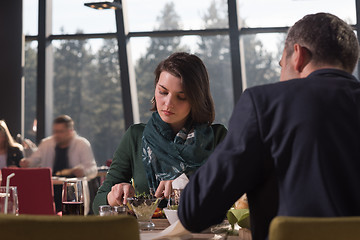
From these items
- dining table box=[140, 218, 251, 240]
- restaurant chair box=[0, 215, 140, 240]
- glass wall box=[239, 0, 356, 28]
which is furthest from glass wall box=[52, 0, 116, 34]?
restaurant chair box=[0, 215, 140, 240]

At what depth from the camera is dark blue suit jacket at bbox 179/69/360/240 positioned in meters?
1.33

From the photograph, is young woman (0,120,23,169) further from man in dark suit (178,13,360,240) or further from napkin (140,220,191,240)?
man in dark suit (178,13,360,240)

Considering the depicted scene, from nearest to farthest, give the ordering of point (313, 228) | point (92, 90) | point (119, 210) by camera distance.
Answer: point (313, 228) → point (119, 210) → point (92, 90)

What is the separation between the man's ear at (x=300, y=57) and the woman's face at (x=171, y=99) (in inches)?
49.3

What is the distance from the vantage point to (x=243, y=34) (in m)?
8.34

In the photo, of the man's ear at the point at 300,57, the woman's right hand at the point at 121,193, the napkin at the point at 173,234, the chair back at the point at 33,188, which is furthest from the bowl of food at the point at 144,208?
the chair back at the point at 33,188

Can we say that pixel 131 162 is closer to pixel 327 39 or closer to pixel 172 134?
pixel 172 134

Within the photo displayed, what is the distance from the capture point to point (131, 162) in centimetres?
294

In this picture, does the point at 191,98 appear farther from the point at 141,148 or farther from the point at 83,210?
the point at 83,210

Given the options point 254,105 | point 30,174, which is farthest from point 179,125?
point 30,174

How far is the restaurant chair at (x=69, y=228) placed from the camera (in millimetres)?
1199

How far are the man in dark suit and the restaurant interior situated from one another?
258 inches

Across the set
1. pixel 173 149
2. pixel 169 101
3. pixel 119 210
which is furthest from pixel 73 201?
pixel 173 149

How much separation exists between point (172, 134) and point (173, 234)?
131cm
